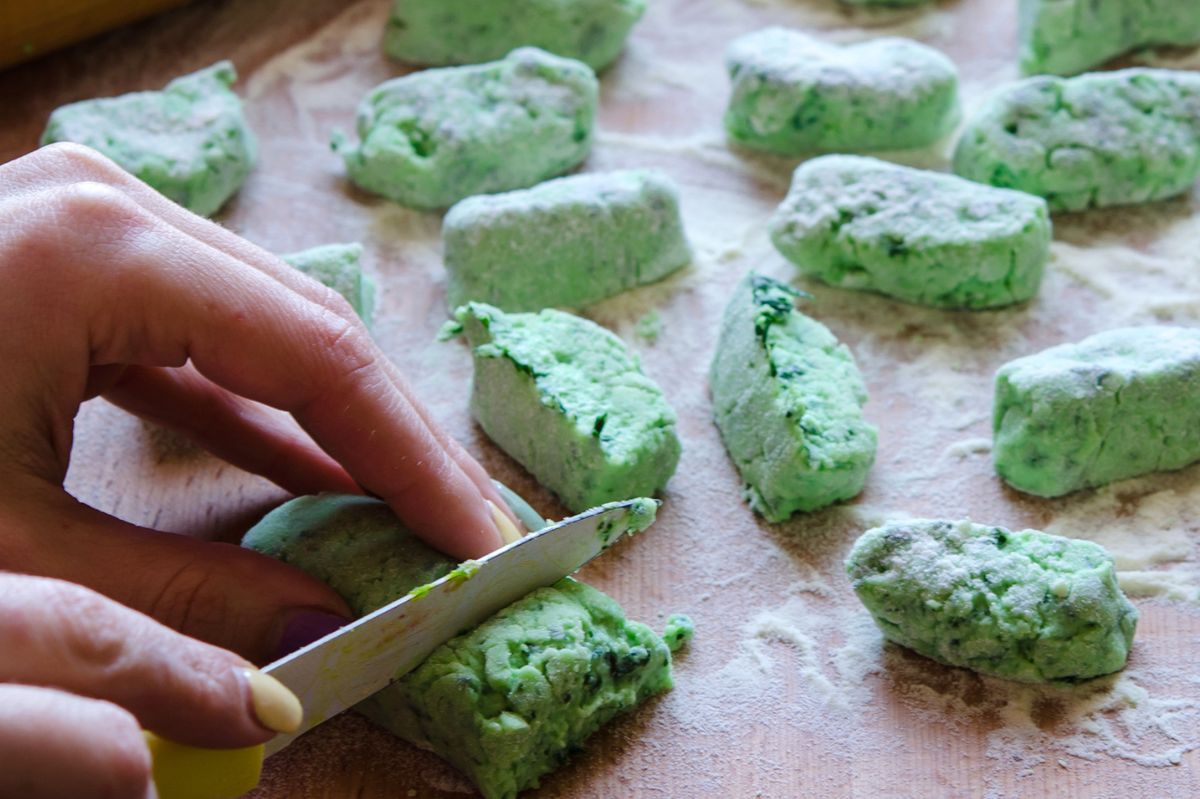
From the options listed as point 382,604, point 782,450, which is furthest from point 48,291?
point 782,450

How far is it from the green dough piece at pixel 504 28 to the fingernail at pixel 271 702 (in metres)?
1.95

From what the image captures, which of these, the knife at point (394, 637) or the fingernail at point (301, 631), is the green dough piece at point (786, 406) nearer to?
the knife at point (394, 637)

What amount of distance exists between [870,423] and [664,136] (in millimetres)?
925

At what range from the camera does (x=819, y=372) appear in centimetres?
207

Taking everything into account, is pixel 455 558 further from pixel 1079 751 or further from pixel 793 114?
pixel 793 114

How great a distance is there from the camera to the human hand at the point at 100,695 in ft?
3.70

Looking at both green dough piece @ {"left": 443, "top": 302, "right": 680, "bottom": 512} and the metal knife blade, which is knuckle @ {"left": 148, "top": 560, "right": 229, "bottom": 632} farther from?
green dough piece @ {"left": 443, "top": 302, "right": 680, "bottom": 512}

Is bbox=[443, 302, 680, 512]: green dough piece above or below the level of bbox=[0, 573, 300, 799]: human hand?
below

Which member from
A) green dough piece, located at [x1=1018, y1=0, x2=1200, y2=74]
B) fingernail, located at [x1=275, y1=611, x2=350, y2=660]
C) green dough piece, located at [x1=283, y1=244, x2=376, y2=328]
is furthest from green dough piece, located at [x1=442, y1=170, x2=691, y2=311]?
green dough piece, located at [x1=1018, y1=0, x2=1200, y2=74]

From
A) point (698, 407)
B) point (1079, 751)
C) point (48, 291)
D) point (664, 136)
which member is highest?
point (48, 291)

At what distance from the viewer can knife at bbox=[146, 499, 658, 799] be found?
4.42ft

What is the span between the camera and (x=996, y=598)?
175 centimetres

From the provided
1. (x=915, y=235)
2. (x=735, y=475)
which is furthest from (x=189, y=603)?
(x=915, y=235)

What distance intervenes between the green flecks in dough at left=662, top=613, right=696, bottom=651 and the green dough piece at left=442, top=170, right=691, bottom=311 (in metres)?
0.72
